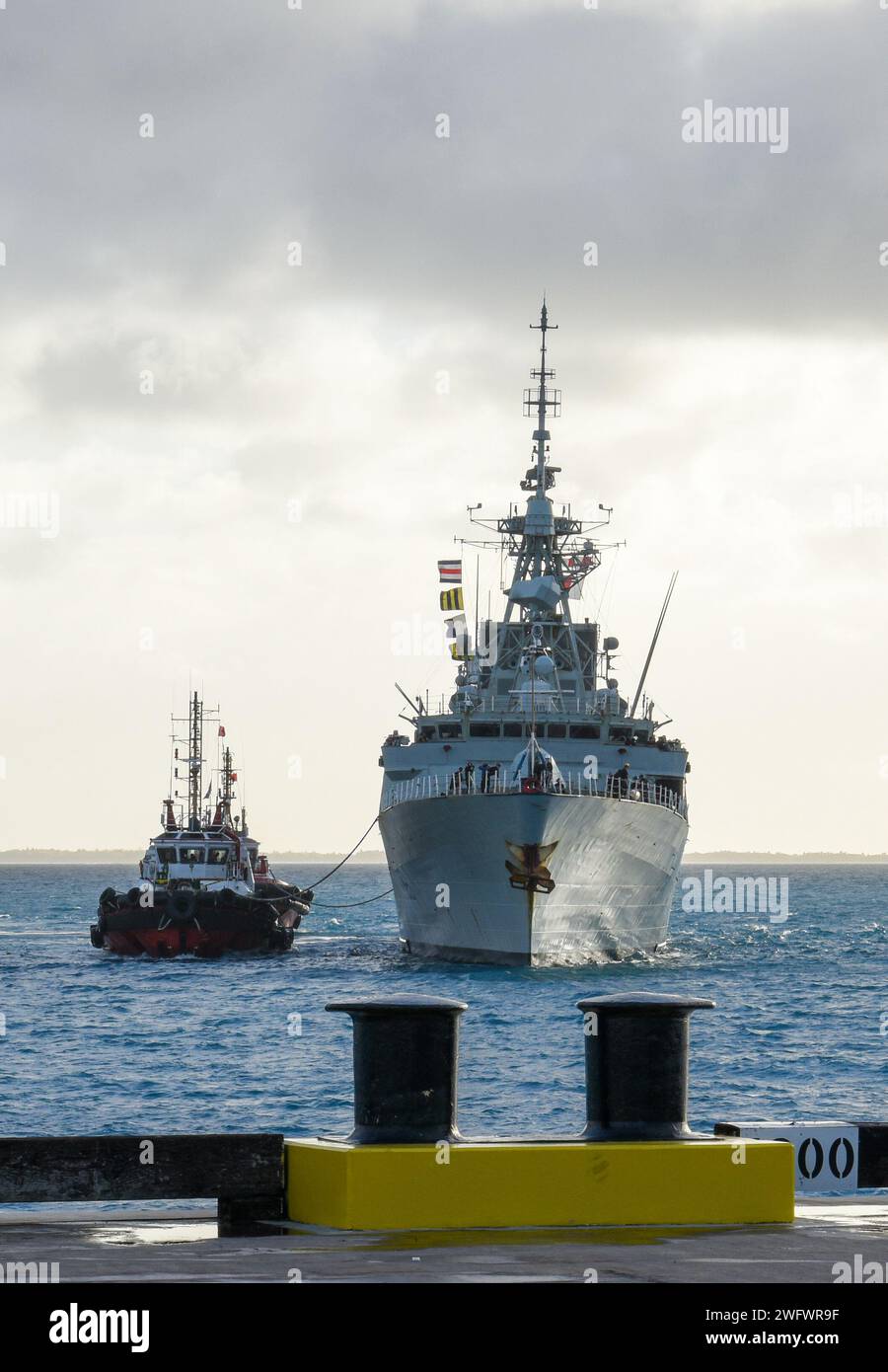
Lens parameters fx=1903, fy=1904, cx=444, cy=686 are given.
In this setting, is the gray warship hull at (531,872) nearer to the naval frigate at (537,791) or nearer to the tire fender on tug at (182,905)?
the naval frigate at (537,791)

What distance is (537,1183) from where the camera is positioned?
9.03 meters

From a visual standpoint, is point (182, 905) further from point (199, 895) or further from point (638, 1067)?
point (638, 1067)

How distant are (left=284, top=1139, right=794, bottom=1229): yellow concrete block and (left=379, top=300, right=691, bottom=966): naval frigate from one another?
42711 millimetres

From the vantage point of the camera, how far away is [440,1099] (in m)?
9.37

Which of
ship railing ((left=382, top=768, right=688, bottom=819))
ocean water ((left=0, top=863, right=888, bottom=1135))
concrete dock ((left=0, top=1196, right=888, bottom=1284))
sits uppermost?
ship railing ((left=382, top=768, right=688, bottom=819))

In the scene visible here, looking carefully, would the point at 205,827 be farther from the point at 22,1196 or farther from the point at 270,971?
the point at 22,1196

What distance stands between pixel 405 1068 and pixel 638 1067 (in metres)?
1.20

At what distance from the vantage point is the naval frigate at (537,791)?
53.3 metres

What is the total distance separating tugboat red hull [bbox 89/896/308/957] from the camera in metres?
73.1

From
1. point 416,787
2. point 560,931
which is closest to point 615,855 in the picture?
point 560,931

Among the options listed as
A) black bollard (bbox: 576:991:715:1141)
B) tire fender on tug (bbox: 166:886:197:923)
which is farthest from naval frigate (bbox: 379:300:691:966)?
black bollard (bbox: 576:991:715:1141)

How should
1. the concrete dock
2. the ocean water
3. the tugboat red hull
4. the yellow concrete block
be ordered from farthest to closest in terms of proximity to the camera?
the tugboat red hull
the ocean water
the yellow concrete block
the concrete dock

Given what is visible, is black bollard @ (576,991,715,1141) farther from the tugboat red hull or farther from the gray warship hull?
the tugboat red hull
